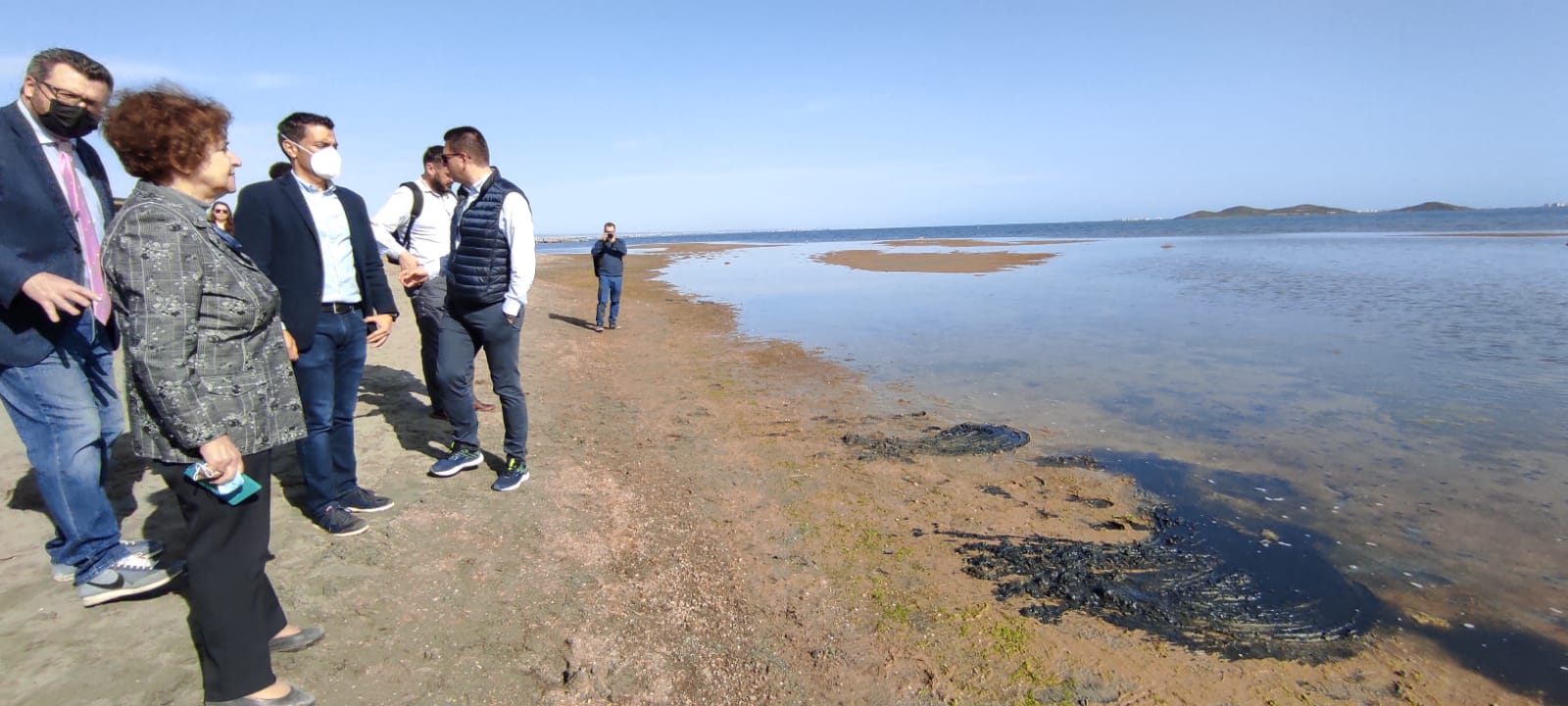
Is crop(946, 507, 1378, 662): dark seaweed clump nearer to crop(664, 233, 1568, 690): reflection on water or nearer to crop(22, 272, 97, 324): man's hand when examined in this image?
crop(664, 233, 1568, 690): reflection on water

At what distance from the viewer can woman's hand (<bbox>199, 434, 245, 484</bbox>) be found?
2.11 m

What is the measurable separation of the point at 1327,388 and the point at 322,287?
8681 millimetres

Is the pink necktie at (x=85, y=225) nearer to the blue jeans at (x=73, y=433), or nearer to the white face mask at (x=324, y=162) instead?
the blue jeans at (x=73, y=433)

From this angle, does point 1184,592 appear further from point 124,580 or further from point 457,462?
point 124,580

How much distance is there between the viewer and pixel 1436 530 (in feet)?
13.5

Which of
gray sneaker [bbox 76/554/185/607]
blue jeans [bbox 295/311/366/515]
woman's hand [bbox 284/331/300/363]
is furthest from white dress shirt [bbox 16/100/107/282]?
Result: gray sneaker [bbox 76/554/185/607]

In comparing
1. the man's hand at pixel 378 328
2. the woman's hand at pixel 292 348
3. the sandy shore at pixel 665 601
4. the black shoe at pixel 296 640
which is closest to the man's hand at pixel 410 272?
the man's hand at pixel 378 328

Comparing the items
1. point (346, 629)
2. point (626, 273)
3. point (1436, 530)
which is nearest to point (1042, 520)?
point (1436, 530)

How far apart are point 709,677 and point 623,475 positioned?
7.62 ft

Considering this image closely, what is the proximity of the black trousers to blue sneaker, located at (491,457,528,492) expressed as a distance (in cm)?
195

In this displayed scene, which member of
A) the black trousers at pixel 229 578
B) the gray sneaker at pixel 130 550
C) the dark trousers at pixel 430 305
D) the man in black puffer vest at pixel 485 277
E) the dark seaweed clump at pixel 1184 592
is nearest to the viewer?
the black trousers at pixel 229 578

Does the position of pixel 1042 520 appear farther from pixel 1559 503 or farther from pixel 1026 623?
pixel 1559 503

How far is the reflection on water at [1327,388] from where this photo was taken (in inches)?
157

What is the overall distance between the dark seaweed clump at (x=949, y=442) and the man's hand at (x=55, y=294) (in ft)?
14.1
